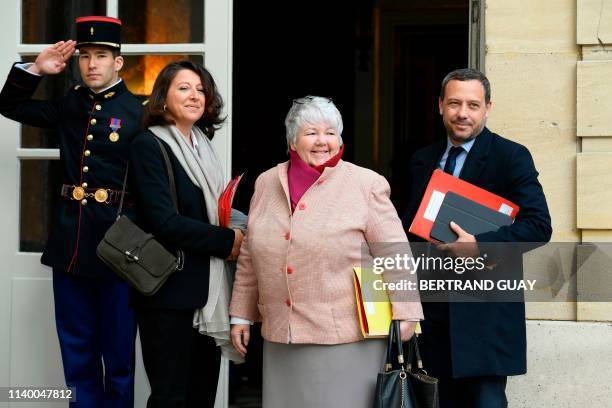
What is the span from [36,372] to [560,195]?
2.64 metres

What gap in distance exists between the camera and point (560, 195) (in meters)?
4.66

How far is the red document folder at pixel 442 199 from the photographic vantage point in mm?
3752

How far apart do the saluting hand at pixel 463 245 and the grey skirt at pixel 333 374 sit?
45 centimetres

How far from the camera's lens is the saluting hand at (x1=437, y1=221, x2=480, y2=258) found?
3.71 metres

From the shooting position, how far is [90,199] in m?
4.27

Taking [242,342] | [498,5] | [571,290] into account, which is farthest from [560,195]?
[242,342]

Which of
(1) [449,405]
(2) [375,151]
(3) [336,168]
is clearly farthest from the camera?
(2) [375,151]

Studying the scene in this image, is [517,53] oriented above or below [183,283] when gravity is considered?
above

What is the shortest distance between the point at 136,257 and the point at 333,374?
829 mm

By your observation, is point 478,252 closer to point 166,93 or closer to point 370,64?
point 166,93

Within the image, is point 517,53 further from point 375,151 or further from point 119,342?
point 375,151

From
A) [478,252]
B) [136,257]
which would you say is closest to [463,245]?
[478,252]

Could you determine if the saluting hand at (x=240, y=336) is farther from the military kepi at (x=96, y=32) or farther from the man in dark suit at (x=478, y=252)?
the military kepi at (x=96, y=32)

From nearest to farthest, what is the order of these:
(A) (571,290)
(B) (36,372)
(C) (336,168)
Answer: (C) (336,168), (A) (571,290), (B) (36,372)
